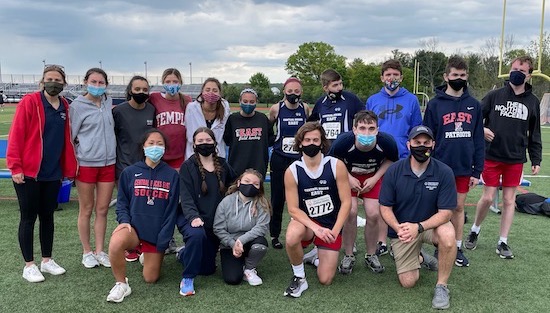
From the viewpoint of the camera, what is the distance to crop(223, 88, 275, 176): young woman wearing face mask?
4.75 metres

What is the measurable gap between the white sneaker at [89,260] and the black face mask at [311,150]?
2268mm

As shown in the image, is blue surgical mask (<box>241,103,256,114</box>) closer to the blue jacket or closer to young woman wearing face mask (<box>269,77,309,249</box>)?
young woman wearing face mask (<box>269,77,309,249</box>)

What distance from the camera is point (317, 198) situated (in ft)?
13.2

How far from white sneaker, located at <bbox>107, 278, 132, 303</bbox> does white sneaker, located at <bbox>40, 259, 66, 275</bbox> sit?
786 mm

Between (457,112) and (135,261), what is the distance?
348 centimetres

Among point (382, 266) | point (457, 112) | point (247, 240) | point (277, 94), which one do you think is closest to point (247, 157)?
point (247, 240)

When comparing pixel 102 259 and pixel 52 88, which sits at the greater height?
pixel 52 88

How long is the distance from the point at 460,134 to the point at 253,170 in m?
2.00

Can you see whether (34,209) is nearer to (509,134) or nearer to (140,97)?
(140,97)

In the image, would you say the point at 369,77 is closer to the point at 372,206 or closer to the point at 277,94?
→ the point at 277,94

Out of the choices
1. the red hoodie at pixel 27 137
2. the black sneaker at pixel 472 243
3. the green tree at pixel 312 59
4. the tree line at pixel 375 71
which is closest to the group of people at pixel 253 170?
the red hoodie at pixel 27 137

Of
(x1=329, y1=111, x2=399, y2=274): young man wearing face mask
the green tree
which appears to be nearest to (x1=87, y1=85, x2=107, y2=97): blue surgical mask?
(x1=329, y1=111, x2=399, y2=274): young man wearing face mask

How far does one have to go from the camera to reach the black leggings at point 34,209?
3.91m

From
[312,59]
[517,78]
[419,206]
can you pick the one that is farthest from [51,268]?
[312,59]
